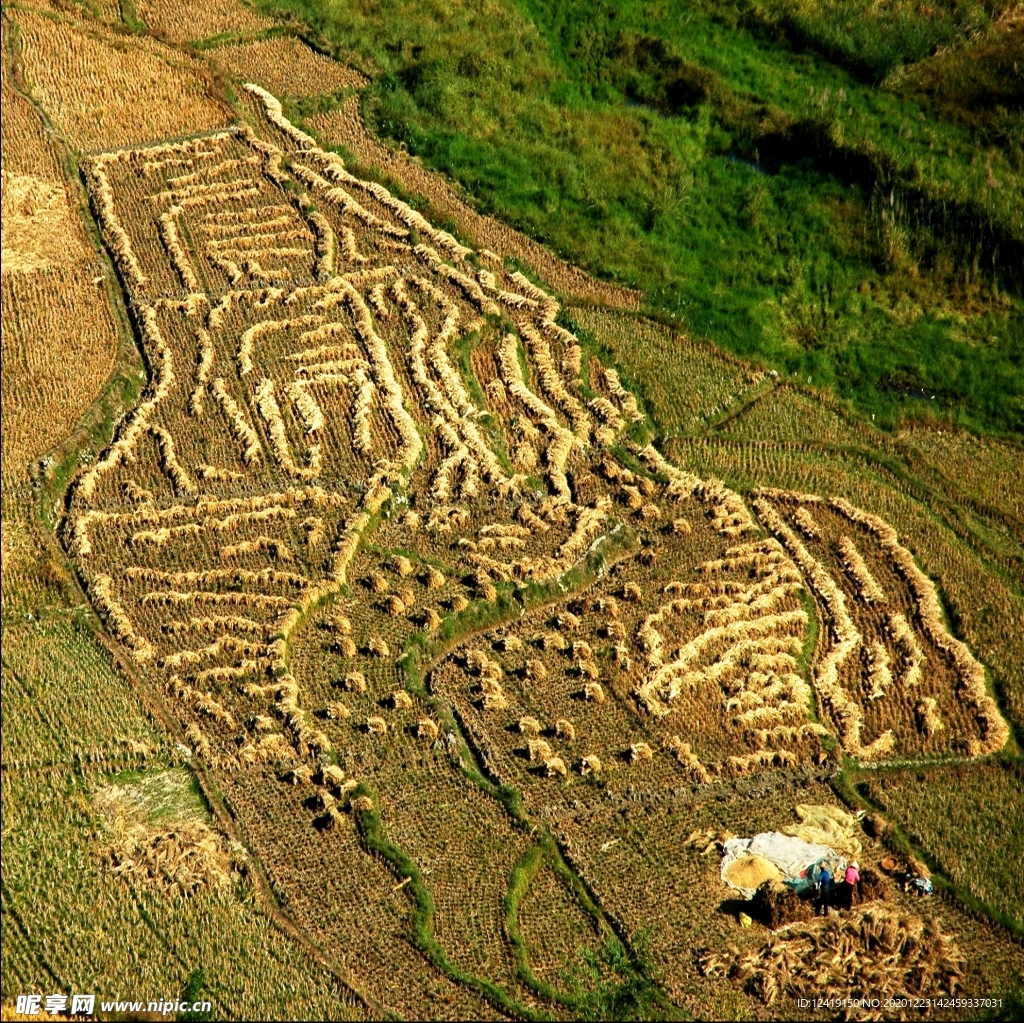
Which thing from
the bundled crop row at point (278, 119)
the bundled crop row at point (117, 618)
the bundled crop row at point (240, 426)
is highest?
the bundled crop row at point (278, 119)

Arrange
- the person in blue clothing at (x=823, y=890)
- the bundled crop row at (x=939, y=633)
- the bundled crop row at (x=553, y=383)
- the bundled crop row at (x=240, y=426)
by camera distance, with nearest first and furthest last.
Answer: the person in blue clothing at (x=823, y=890) < the bundled crop row at (x=939, y=633) < the bundled crop row at (x=240, y=426) < the bundled crop row at (x=553, y=383)

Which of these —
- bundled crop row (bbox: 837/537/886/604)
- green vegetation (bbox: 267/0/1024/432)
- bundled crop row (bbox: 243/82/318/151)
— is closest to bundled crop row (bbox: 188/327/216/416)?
bundled crop row (bbox: 243/82/318/151)

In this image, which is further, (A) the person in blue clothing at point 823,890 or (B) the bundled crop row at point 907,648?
(B) the bundled crop row at point 907,648

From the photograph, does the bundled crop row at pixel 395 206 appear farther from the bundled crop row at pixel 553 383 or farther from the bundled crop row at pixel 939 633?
the bundled crop row at pixel 939 633

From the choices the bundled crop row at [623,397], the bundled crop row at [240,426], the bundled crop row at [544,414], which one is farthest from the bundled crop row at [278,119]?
the bundled crop row at [623,397]

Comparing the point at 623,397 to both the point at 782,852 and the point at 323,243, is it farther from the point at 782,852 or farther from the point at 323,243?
the point at 782,852

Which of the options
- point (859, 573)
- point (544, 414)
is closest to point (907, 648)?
point (859, 573)
